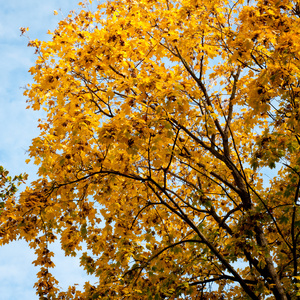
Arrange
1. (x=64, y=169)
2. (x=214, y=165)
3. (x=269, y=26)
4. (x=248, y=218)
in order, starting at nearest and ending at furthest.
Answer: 1. (x=269, y=26)
2. (x=248, y=218)
3. (x=64, y=169)
4. (x=214, y=165)

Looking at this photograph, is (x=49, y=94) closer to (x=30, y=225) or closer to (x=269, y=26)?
(x=30, y=225)

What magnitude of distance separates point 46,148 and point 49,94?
1354mm

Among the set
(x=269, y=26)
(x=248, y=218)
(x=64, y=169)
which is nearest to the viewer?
(x=269, y=26)

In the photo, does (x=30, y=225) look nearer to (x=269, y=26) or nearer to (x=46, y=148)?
(x=46, y=148)

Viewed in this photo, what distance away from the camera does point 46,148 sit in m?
6.03

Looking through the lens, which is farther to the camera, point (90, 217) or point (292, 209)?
point (90, 217)

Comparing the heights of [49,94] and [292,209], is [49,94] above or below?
above

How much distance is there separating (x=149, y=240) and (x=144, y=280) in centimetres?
83

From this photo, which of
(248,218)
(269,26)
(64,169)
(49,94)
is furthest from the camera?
(49,94)

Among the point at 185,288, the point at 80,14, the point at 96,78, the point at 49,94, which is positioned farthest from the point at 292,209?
the point at 80,14

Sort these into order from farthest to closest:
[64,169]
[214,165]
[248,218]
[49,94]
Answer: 1. [214,165]
2. [49,94]
3. [64,169]
4. [248,218]

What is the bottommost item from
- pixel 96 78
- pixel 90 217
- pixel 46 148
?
pixel 90 217

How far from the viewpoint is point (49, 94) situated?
6.76 meters

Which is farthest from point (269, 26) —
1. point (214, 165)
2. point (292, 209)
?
point (214, 165)
